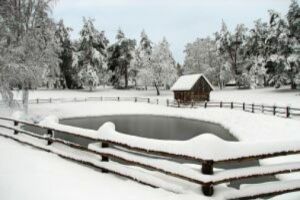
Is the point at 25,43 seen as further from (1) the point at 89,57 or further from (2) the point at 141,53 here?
(2) the point at 141,53

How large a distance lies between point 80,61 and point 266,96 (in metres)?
36.7

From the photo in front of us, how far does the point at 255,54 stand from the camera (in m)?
68.8

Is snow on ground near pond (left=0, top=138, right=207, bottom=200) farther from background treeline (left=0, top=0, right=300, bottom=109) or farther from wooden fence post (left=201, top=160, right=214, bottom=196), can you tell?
background treeline (left=0, top=0, right=300, bottom=109)

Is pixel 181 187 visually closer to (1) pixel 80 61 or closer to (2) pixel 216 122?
(2) pixel 216 122

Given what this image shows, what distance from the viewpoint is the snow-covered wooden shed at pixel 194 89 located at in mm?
53506

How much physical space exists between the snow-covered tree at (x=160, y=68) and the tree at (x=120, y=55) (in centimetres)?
1066

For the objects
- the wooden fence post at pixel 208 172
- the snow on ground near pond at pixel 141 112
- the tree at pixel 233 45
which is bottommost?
the snow on ground near pond at pixel 141 112

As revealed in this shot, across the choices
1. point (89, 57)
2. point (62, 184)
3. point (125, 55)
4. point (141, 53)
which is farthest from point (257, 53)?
point (62, 184)

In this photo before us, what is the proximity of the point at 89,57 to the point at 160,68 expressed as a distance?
1459 centimetres

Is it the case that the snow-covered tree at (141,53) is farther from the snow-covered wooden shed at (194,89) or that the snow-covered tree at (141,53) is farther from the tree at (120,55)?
the snow-covered wooden shed at (194,89)

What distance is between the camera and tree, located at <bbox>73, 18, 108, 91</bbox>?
6700 cm

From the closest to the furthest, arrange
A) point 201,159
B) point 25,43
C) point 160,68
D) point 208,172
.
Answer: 1. point 201,159
2. point 208,172
3. point 25,43
4. point 160,68

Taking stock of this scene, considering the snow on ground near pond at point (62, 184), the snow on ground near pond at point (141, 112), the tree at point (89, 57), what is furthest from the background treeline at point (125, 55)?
the snow on ground near pond at point (62, 184)

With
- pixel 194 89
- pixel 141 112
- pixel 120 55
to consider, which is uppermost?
pixel 120 55
